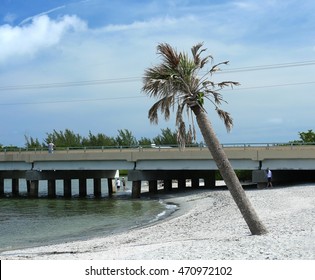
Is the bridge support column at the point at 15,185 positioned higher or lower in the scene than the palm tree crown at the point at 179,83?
lower

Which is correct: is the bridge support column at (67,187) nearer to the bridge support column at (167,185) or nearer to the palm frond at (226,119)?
the bridge support column at (167,185)

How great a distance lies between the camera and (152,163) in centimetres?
5000

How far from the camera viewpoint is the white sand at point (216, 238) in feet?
45.0

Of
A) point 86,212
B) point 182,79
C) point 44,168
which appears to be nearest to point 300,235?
point 182,79

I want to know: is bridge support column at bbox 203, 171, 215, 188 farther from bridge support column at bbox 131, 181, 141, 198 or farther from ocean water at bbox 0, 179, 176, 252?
ocean water at bbox 0, 179, 176, 252

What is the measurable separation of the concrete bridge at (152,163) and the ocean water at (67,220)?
4904 mm

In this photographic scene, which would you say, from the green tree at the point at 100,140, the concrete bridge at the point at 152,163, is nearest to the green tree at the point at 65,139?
the green tree at the point at 100,140

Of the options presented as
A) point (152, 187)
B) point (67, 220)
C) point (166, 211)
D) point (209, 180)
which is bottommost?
point (67, 220)

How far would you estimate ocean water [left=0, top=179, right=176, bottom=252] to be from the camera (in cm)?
2616

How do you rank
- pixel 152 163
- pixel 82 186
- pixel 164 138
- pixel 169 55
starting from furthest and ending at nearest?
1. pixel 164 138
2. pixel 82 186
3. pixel 152 163
4. pixel 169 55

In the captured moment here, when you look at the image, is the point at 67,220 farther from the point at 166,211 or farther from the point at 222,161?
the point at 222,161

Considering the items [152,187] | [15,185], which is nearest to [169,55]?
[152,187]

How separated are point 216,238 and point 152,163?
3196 cm
